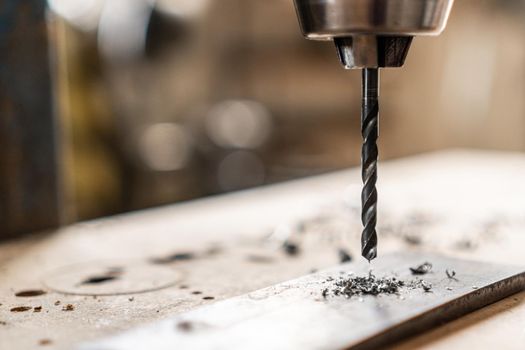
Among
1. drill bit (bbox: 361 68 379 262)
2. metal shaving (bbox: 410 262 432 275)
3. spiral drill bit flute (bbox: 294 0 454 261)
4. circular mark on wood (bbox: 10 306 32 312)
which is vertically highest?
spiral drill bit flute (bbox: 294 0 454 261)

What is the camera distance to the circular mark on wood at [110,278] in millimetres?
1130

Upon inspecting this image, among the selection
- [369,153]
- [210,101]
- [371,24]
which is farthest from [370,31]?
[210,101]

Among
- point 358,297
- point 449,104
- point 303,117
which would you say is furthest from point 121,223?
point 449,104

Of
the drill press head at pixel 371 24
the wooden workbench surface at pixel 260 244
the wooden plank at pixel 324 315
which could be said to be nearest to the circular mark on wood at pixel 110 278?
the wooden workbench surface at pixel 260 244

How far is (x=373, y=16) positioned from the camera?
876 mm

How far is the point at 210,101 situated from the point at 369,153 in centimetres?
268

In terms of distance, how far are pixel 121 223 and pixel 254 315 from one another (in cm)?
93

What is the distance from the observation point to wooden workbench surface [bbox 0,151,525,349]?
94cm

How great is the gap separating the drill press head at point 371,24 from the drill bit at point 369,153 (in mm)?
39

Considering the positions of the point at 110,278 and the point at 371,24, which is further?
the point at 110,278

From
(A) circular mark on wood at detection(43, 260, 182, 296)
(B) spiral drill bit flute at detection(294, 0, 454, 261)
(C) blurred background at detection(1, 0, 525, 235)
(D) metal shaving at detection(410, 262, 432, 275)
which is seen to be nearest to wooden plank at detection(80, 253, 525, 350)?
(D) metal shaving at detection(410, 262, 432, 275)

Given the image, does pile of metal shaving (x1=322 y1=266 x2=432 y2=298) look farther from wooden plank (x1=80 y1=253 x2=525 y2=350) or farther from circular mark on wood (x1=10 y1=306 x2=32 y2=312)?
circular mark on wood (x1=10 y1=306 x2=32 y2=312)

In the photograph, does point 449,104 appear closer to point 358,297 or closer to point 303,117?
point 303,117

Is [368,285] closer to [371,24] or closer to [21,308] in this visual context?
[371,24]
